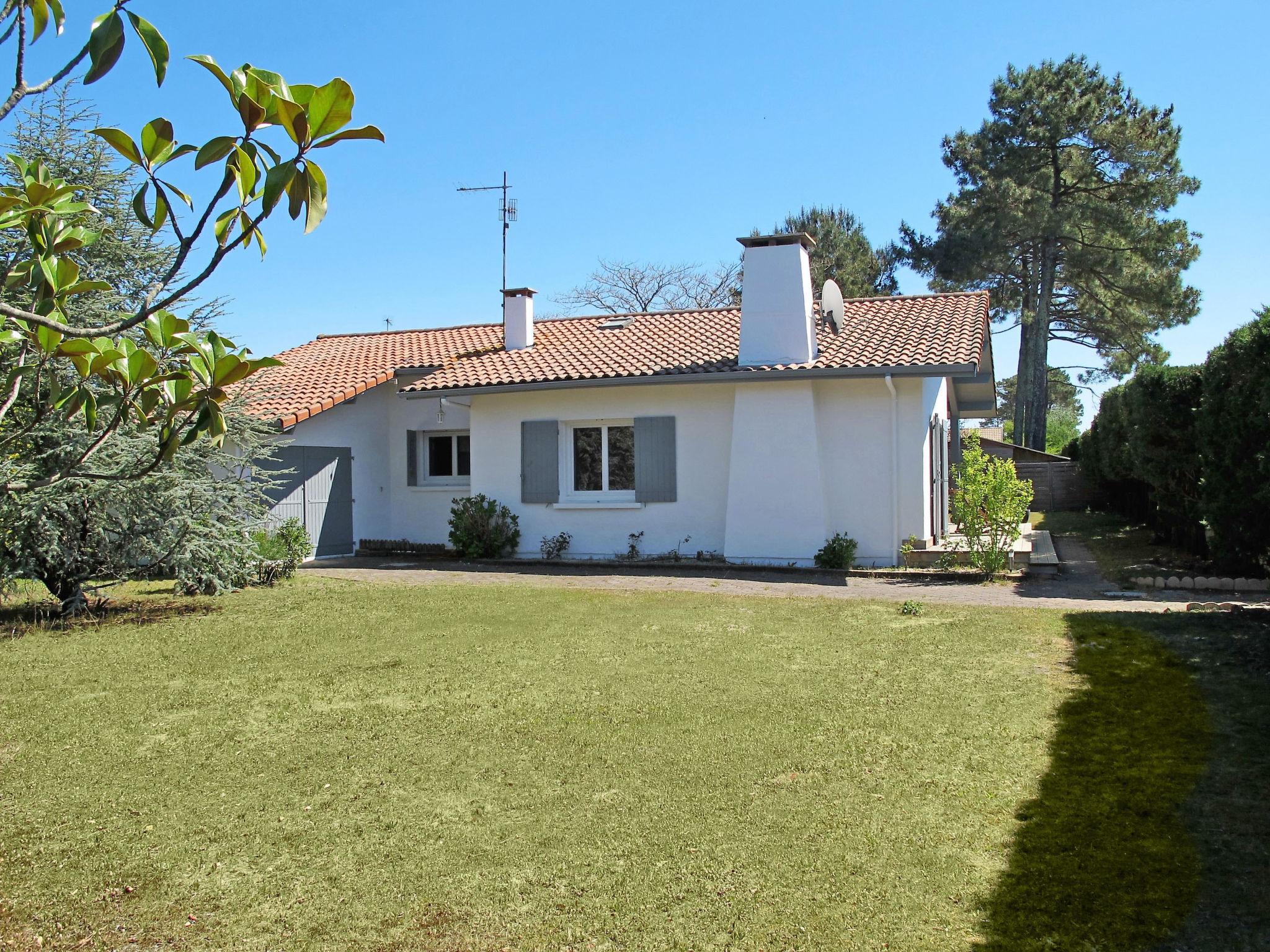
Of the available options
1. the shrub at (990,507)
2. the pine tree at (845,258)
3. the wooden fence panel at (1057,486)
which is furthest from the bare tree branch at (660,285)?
the shrub at (990,507)

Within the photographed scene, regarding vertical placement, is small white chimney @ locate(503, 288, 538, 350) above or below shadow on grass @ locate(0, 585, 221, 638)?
above

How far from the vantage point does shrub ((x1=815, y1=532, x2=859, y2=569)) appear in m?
14.7

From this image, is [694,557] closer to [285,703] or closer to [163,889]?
[285,703]

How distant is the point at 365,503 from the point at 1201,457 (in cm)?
1344

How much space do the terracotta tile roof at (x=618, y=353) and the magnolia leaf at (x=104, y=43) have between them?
35.6 ft

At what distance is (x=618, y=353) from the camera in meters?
17.5

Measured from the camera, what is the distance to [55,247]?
3.11m

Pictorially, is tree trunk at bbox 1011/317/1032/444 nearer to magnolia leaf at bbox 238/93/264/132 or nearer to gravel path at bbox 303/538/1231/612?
gravel path at bbox 303/538/1231/612

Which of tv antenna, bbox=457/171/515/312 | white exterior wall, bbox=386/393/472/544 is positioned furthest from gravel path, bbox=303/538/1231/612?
tv antenna, bbox=457/171/515/312

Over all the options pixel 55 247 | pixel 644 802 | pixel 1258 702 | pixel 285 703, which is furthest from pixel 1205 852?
pixel 285 703

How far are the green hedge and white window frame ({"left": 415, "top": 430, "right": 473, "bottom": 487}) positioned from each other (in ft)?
39.4

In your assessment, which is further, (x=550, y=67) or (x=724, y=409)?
(x=724, y=409)

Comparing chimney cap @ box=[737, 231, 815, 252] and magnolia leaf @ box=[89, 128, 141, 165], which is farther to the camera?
chimney cap @ box=[737, 231, 815, 252]

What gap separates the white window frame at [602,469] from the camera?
54.3 feet
